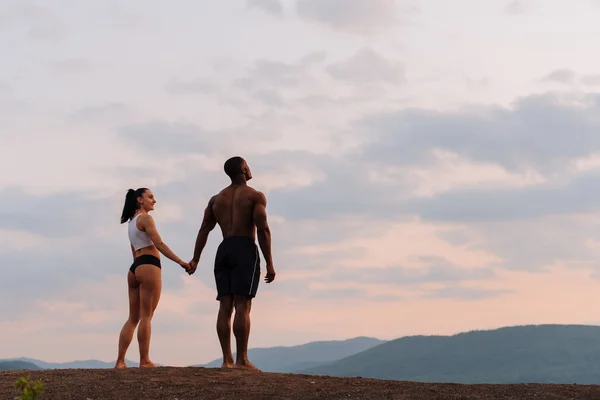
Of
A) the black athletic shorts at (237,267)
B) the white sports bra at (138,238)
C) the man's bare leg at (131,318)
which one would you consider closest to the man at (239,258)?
the black athletic shorts at (237,267)

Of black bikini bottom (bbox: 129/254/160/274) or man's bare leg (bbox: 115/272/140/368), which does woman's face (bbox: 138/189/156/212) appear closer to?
black bikini bottom (bbox: 129/254/160/274)

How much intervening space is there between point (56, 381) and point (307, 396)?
13.6ft

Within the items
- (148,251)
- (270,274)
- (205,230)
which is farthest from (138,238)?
(270,274)

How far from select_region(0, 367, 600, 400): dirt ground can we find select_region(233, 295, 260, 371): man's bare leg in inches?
21.9

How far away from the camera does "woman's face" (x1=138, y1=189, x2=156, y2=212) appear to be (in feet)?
55.0

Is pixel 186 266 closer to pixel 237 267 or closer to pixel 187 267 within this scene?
pixel 187 267

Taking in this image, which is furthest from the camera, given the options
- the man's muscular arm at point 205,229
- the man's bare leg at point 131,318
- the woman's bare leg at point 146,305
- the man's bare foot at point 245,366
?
the man's muscular arm at point 205,229

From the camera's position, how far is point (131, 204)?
16781 millimetres

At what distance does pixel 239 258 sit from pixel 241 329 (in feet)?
4.04

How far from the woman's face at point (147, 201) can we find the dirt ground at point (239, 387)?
2.87 m

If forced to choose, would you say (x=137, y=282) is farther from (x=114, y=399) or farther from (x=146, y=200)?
(x=114, y=399)

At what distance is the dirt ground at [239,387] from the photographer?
14.1m

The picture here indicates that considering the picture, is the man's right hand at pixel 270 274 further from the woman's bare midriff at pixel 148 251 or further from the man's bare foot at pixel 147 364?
the man's bare foot at pixel 147 364

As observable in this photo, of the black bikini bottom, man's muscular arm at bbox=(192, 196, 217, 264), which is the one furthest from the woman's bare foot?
the black bikini bottom
